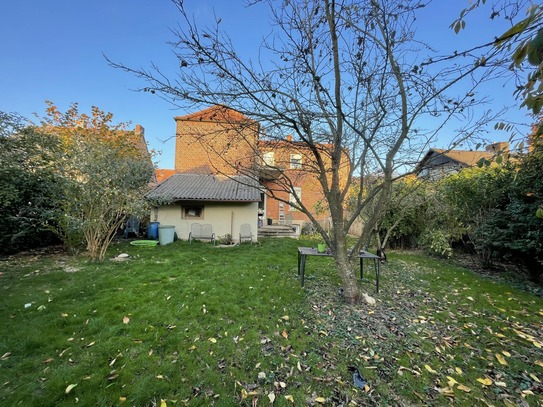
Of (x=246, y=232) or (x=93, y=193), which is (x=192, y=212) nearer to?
(x=246, y=232)

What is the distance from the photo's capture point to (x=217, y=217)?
42.7ft

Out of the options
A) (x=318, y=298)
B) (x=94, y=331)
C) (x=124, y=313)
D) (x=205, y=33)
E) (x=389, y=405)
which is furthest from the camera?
(x=318, y=298)

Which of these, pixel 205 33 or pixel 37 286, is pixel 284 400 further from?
pixel 37 286

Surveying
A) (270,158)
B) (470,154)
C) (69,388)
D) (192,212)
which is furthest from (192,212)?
(470,154)

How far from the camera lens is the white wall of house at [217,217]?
12.9 m

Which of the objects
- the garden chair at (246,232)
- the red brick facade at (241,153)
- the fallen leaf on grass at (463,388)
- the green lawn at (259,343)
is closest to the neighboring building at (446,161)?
the red brick facade at (241,153)

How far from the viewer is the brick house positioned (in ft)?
13.3

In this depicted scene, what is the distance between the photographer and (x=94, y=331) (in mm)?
3502

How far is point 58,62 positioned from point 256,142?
10.5m

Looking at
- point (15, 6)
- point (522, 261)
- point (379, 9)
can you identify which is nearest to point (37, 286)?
point (379, 9)

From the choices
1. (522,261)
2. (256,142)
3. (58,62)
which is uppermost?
(58,62)

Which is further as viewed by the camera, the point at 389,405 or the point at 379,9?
the point at 379,9

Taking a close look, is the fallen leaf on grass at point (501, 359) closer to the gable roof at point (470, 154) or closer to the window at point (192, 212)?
the gable roof at point (470, 154)

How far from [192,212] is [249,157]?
29.1ft
